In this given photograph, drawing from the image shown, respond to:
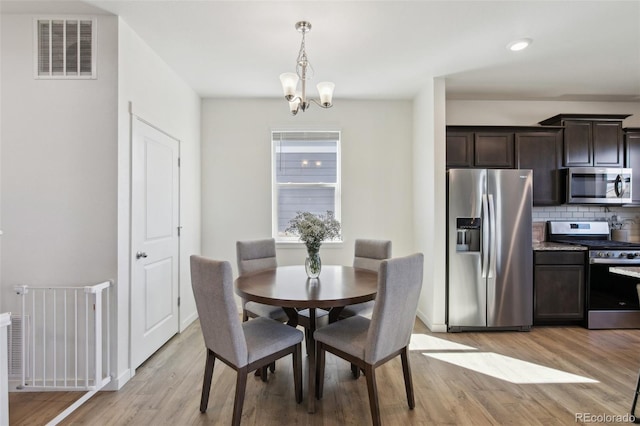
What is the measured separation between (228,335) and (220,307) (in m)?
0.16

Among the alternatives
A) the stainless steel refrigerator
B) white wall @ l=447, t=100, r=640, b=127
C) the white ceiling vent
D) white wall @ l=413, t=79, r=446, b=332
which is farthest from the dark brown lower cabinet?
the white ceiling vent

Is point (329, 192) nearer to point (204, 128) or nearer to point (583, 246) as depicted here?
point (204, 128)

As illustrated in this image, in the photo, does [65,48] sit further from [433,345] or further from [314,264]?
[433,345]

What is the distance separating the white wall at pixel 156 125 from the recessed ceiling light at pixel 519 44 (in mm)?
3081

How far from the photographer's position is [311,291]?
1.97 m

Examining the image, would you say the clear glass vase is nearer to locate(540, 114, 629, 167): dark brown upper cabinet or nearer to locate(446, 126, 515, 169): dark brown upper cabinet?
locate(446, 126, 515, 169): dark brown upper cabinet

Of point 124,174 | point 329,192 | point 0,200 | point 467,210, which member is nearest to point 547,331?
point 467,210

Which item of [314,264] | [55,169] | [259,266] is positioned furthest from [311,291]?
[55,169]

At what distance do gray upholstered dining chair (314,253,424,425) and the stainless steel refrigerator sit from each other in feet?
5.10

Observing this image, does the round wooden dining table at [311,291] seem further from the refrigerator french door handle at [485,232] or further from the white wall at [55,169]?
the refrigerator french door handle at [485,232]

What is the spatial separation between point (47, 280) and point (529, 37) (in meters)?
4.14

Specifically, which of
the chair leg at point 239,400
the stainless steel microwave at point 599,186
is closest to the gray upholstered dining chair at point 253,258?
the chair leg at point 239,400

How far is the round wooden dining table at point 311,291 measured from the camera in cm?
179

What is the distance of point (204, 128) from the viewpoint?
154 inches
